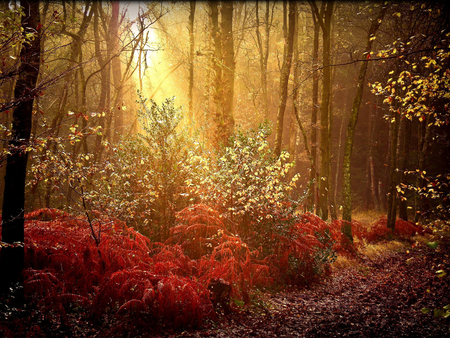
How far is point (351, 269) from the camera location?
7773 millimetres

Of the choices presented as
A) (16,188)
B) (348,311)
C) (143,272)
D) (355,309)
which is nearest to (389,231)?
(355,309)

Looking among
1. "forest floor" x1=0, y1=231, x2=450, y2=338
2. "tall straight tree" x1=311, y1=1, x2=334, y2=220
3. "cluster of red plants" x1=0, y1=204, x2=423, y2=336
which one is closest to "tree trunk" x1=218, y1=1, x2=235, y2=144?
"tall straight tree" x1=311, y1=1, x2=334, y2=220

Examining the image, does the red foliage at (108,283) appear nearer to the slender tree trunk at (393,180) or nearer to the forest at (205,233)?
the forest at (205,233)

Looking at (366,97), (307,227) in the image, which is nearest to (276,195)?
(307,227)

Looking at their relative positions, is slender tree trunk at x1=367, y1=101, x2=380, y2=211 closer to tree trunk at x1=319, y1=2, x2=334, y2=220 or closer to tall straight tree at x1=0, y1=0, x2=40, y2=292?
tree trunk at x1=319, y1=2, x2=334, y2=220

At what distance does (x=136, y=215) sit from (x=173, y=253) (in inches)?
79.5

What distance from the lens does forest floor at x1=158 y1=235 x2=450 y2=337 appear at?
4.34 metres

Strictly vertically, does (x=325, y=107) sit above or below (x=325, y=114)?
above

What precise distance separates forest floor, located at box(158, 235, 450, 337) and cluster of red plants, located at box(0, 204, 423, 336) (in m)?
0.38

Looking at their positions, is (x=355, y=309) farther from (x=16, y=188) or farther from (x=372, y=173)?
(x=372, y=173)

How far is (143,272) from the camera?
4.64m

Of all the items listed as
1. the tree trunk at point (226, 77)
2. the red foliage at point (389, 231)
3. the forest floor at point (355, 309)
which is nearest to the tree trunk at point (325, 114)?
the red foliage at point (389, 231)

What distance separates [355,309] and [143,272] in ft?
12.2

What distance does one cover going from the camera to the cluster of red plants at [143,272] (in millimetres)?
4191
